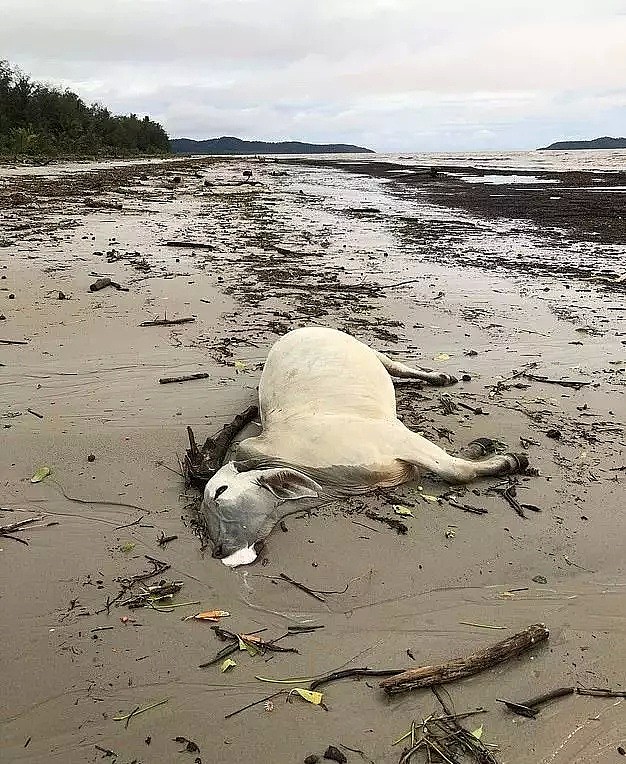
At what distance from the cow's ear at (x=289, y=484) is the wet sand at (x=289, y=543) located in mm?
149

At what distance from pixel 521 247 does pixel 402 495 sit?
33.7 ft

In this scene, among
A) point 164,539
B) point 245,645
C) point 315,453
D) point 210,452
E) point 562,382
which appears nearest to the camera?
point 245,645

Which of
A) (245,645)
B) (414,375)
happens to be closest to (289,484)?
(245,645)

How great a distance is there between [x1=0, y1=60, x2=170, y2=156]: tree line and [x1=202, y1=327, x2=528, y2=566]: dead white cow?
4890 cm

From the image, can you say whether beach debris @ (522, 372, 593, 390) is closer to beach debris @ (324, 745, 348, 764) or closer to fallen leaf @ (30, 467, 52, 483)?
fallen leaf @ (30, 467, 52, 483)

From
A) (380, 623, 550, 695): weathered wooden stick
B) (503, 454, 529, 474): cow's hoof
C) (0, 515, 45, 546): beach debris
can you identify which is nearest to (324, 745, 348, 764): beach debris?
(380, 623, 550, 695): weathered wooden stick

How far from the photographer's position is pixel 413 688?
8.41ft

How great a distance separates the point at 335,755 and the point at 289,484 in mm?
1693

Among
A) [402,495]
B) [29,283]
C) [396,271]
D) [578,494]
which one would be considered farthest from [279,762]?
[396,271]

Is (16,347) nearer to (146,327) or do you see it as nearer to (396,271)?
(146,327)

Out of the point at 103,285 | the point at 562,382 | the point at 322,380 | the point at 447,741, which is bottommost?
the point at 447,741

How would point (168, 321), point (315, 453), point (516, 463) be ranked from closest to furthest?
point (315, 453) < point (516, 463) < point (168, 321)

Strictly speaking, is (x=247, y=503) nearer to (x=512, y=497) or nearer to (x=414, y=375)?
(x=512, y=497)

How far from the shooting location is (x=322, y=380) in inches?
180
